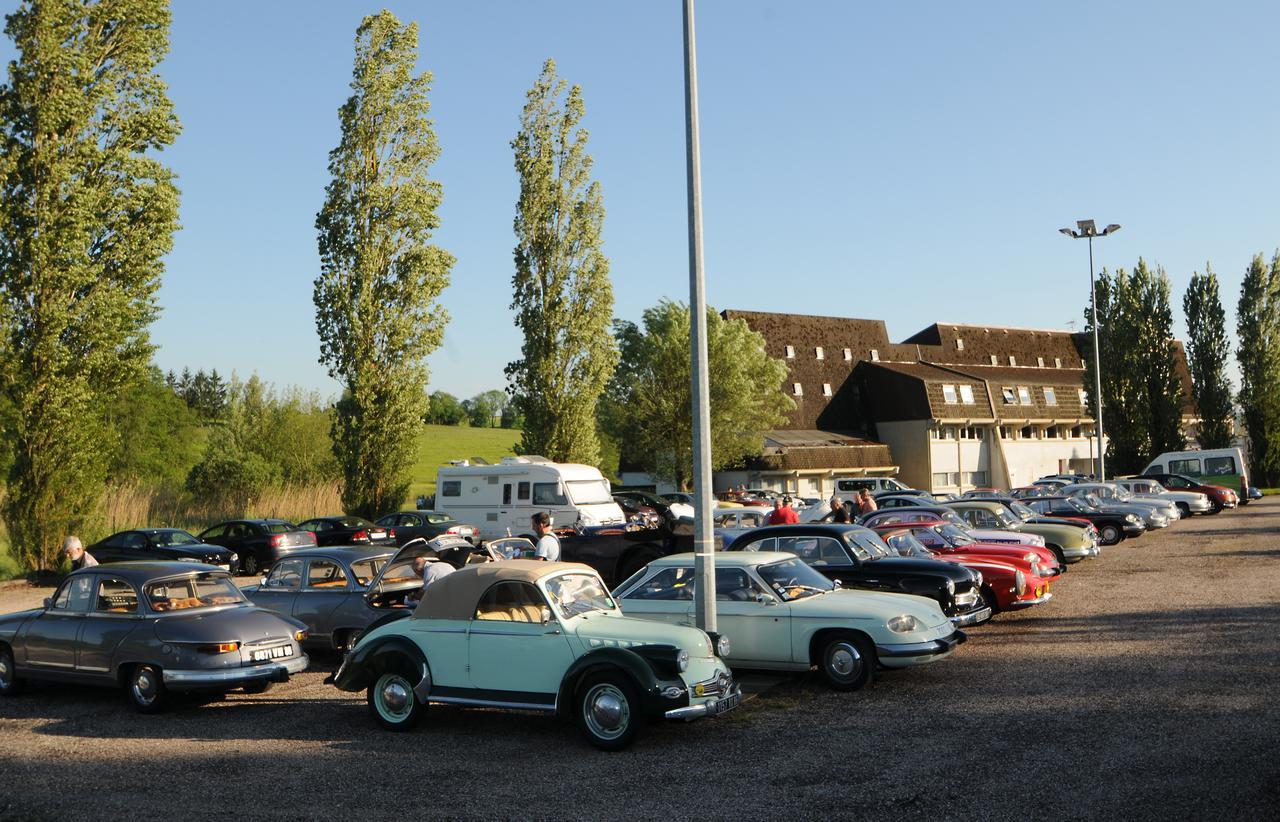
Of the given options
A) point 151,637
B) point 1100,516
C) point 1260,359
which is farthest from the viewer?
point 1260,359

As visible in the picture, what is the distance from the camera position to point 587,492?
27.9m

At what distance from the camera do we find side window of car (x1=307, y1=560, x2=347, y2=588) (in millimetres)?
13930

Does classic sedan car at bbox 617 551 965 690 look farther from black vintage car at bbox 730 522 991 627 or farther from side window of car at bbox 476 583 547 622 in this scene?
side window of car at bbox 476 583 547 622

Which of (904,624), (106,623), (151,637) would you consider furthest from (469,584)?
(904,624)

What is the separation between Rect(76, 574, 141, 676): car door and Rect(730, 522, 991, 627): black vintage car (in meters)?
7.64

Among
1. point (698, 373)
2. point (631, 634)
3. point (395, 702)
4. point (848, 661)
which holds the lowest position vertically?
point (395, 702)

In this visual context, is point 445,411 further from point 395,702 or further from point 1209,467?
point 395,702

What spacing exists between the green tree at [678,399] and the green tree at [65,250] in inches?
1272

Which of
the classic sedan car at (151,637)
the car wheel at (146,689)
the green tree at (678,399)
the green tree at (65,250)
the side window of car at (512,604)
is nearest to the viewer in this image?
the side window of car at (512,604)

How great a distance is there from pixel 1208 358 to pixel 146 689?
63.5m

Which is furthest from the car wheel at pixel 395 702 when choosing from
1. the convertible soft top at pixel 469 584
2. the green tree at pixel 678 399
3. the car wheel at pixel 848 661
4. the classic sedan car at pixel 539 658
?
the green tree at pixel 678 399

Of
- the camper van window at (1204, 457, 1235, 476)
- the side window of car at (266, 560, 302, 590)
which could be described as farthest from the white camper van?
the camper van window at (1204, 457, 1235, 476)

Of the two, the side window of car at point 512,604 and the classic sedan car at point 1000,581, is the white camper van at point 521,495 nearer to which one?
the classic sedan car at point 1000,581

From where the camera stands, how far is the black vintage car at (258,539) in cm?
2781
